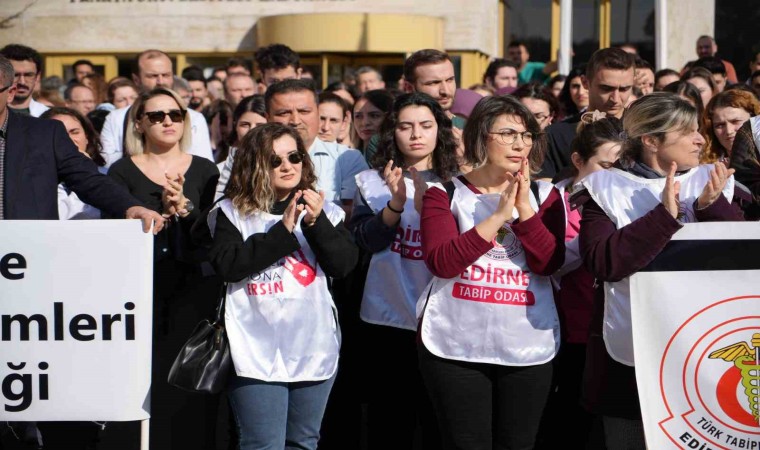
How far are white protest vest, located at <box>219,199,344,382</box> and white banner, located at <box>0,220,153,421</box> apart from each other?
0.48 m

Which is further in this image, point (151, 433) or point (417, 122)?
point (151, 433)

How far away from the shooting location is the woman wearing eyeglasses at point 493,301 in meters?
4.36

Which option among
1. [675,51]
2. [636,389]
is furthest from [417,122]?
[675,51]

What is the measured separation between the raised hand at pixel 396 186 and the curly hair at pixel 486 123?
345mm

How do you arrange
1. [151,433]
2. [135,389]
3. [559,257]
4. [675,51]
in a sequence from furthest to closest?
1. [675,51]
2. [151,433]
3. [135,389]
4. [559,257]

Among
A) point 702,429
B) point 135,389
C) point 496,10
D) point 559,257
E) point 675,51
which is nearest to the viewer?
point 702,429

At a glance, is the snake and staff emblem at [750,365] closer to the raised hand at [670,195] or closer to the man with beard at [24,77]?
the raised hand at [670,195]

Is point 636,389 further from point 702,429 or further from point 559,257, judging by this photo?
point 559,257

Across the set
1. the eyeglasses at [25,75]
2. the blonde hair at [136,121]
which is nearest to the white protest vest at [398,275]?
the blonde hair at [136,121]

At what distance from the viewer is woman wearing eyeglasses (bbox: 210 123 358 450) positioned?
459 cm

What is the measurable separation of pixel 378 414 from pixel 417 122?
1.45 meters

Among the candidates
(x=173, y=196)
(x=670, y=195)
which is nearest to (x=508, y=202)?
(x=670, y=195)

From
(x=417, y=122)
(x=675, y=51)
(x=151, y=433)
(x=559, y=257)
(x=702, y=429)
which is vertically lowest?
(x=151, y=433)

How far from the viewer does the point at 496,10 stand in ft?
61.0
